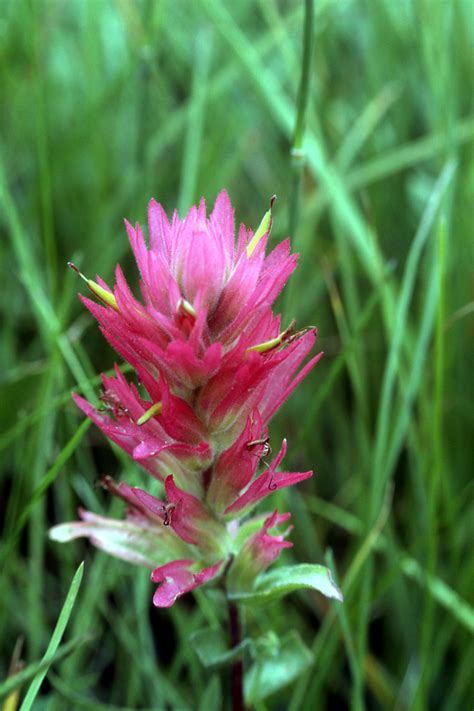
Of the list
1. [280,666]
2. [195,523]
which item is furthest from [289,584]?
[280,666]

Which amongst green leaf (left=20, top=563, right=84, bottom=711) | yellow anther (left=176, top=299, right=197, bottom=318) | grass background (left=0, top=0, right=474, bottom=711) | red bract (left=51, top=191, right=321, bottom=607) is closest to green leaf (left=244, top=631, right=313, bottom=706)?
grass background (left=0, top=0, right=474, bottom=711)

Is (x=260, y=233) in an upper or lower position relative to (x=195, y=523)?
upper

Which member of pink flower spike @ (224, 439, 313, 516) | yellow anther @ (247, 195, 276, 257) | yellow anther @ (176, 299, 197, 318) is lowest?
pink flower spike @ (224, 439, 313, 516)

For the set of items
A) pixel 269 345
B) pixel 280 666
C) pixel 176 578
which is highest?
pixel 269 345

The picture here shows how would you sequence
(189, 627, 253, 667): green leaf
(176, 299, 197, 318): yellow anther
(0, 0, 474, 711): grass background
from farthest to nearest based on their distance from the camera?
(0, 0, 474, 711): grass background < (189, 627, 253, 667): green leaf < (176, 299, 197, 318): yellow anther

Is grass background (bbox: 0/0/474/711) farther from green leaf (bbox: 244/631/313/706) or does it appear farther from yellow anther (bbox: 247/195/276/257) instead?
yellow anther (bbox: 247/195/276/257)

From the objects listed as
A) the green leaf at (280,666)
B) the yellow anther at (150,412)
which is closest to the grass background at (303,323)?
the green leaf at (280,666)

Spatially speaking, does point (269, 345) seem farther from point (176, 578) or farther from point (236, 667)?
point (236, 667)

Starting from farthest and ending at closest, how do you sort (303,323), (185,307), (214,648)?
(303,323) → (214,648) → (185,307)
